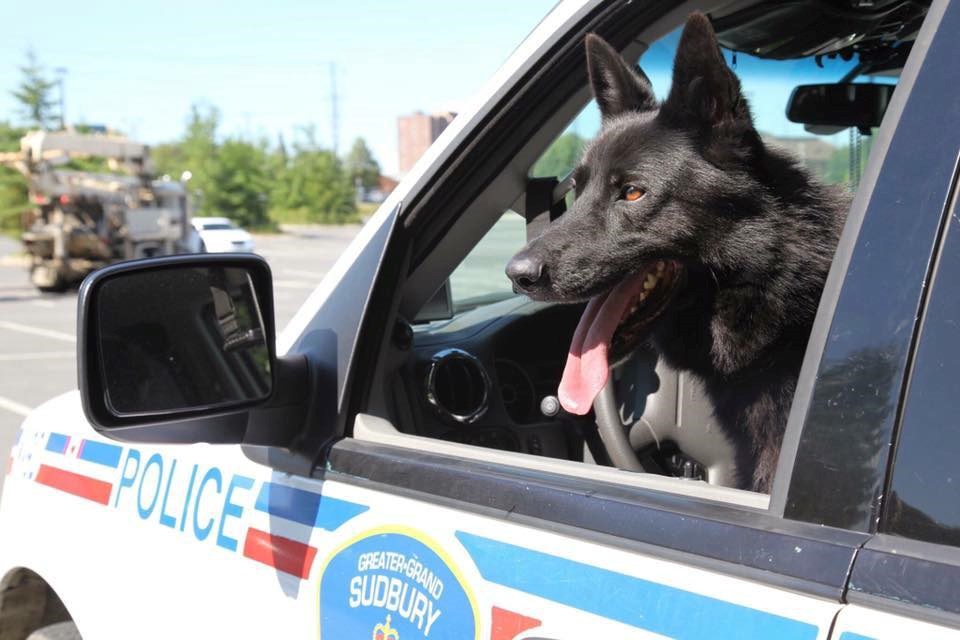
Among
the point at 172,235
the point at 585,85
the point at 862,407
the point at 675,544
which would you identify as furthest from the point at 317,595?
the point at 172,235

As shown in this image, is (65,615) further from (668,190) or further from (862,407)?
(862,407)

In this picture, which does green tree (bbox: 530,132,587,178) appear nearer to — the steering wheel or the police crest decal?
the steering wheel

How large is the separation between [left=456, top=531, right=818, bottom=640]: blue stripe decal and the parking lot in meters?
6.68

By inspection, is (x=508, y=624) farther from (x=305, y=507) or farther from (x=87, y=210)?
(x=87, y=210)

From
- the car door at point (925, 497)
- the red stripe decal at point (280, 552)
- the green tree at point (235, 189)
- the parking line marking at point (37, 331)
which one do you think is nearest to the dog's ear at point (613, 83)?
the car door at point (925, 497)

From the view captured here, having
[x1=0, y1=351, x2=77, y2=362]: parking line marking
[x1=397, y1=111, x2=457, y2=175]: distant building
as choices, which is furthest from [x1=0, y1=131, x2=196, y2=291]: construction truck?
[x1=397, y1=111, x2=457, y2=175]: distant building

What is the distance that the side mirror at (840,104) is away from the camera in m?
3.02

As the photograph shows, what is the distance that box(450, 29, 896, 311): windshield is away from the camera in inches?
92.4

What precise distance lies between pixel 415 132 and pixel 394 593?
1.78m

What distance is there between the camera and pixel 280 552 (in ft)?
6.08

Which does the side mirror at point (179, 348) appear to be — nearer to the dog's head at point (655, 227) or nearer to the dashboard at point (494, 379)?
the dashboard at point (494, 379)

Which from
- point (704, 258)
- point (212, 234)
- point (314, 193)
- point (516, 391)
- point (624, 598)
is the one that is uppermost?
point (704, 258)

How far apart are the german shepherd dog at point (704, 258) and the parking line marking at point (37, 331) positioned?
1371 cm

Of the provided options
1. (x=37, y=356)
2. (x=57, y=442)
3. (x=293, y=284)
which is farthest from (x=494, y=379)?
(x=293, y=284)
